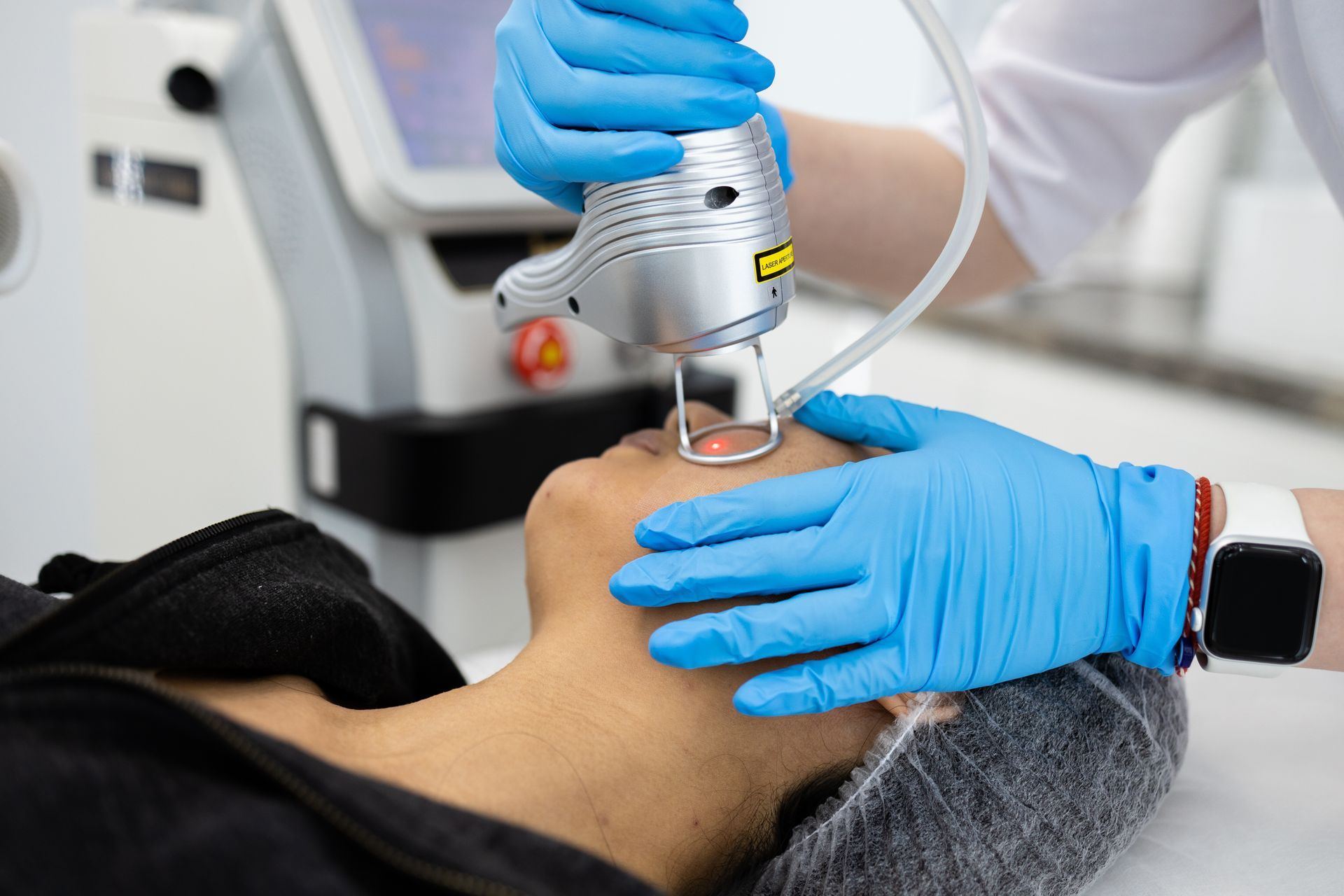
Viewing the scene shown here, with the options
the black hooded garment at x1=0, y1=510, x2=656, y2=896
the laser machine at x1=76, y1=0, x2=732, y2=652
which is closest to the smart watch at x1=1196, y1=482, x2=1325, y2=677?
the black hooded garment at x1=0, y1=510, x2=656, y2=896

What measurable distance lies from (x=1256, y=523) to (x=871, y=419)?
343 millimetres

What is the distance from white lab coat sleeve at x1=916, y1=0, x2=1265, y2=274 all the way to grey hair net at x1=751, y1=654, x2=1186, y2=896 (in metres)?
0.75

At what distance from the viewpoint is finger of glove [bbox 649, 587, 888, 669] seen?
2.73 ft

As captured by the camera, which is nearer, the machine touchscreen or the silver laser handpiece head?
the silver laser handpiece head

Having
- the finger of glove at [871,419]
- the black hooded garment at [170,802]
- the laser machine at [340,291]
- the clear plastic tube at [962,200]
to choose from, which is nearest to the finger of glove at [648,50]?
the clear plastic tube at [962,200]

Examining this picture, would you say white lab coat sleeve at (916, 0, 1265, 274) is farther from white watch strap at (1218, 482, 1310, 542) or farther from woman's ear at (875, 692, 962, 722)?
woman's ear at (875, 692, 962, 722)

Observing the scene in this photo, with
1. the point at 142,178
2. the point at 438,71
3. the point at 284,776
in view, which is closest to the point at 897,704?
the point at 284,776

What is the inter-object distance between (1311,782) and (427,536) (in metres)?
1.19

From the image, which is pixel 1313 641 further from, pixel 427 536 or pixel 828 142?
pixel 427 536

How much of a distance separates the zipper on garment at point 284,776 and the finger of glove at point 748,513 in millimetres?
337

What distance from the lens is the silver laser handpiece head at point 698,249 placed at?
0.85 m

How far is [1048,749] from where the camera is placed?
879 mm

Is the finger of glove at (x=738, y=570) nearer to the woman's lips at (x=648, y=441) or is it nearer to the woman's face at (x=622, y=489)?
the woman's face at (x=622, y=489)

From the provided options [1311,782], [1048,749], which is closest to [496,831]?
[1048,749]
